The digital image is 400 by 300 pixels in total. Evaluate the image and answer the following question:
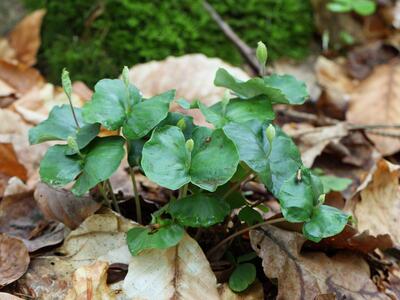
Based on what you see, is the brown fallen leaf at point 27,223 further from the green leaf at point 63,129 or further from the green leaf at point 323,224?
Result: the green leaf at point 323,224

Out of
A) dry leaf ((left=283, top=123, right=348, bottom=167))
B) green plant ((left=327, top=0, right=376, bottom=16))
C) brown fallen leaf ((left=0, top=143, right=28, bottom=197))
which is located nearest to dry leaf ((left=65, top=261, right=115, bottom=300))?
brown fallen leaf ((left=0, top=143, right=28, bottom=197))

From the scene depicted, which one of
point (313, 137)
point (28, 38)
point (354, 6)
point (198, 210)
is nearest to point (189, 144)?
point (198, 210)

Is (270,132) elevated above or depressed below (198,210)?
above

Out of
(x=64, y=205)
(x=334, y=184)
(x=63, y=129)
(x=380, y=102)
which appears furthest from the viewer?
(x=380, y=102)

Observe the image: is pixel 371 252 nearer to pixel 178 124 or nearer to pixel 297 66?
pixel 178 124

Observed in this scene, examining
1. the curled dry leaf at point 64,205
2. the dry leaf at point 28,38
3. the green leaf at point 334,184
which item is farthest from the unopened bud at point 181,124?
the dry leaf at point 28,38

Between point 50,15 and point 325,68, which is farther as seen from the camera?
point 325,68

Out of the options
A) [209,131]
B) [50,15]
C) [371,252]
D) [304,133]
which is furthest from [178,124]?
[50,15]

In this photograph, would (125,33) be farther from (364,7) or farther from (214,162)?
(214,162)
